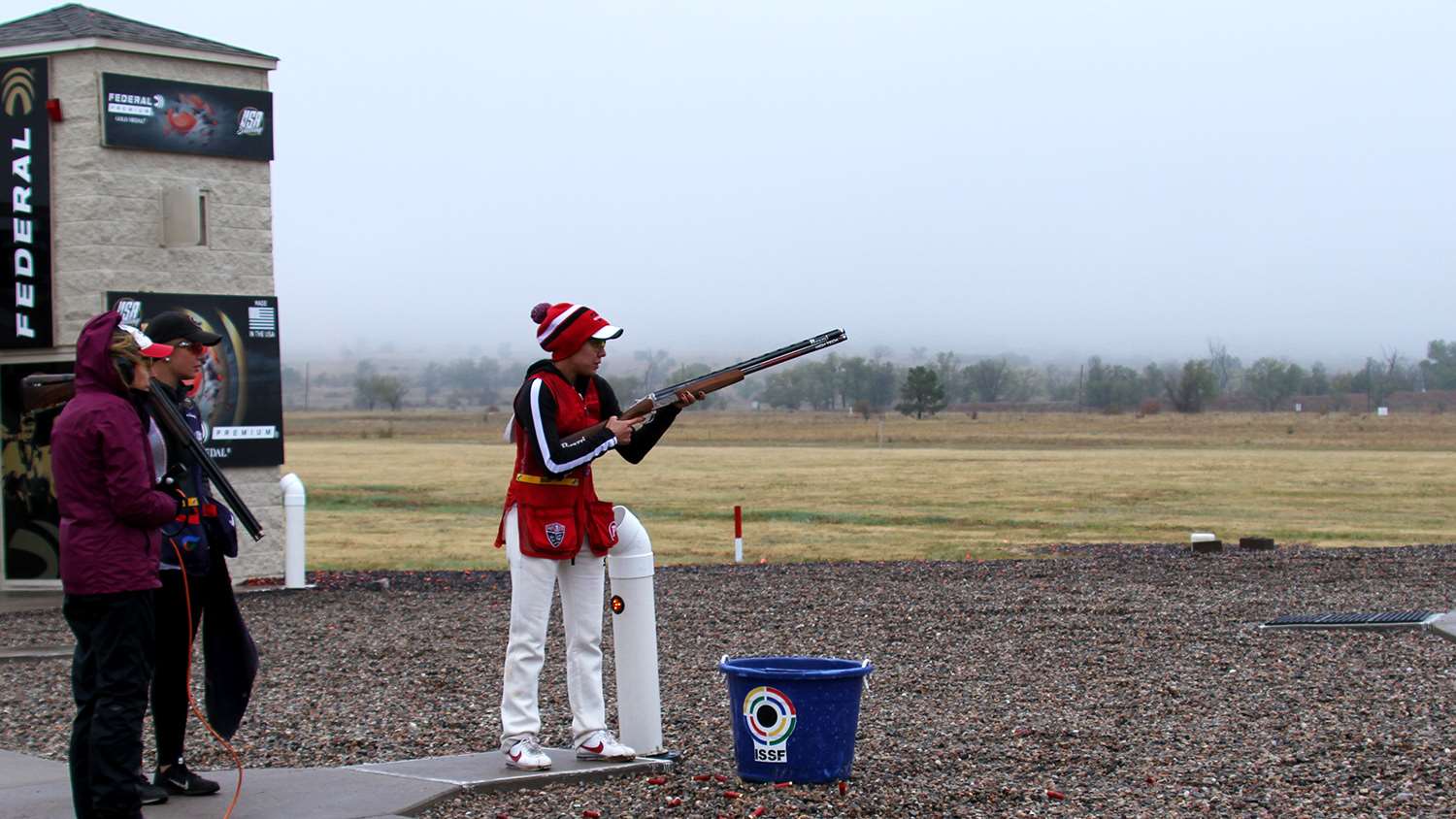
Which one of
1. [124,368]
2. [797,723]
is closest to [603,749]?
[797,723]

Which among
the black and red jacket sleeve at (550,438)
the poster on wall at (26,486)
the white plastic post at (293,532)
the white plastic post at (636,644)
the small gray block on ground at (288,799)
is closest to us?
the small gray block on ground at (288,799)

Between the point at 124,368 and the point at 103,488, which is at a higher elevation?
the point at 124,368

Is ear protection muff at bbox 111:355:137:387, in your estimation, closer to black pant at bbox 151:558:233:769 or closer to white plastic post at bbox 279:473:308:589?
black pant at bbox 151:558:233:769

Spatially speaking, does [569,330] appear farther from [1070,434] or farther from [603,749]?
[1070,434]

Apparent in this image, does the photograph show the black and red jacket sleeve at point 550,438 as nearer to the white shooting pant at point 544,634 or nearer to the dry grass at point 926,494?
the white shooting pant at point 544,634

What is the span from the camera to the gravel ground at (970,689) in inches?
277

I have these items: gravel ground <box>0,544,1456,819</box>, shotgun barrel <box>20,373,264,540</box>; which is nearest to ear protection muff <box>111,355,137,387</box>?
shotgun barrel <box>20,373,264,540</box>

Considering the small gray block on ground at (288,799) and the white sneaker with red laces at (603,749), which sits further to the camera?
the white sneaker with red laces at (603,749)

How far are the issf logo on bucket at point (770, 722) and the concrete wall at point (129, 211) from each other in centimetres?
1031

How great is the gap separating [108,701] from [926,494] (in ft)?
110

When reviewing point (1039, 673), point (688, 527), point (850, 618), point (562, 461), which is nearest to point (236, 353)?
point (850, 618)

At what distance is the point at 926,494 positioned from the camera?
38719 mm

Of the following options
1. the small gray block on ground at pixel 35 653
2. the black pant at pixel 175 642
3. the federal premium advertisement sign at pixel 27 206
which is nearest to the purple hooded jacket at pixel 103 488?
the black pant at pixel 175 642

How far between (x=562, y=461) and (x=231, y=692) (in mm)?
1720
